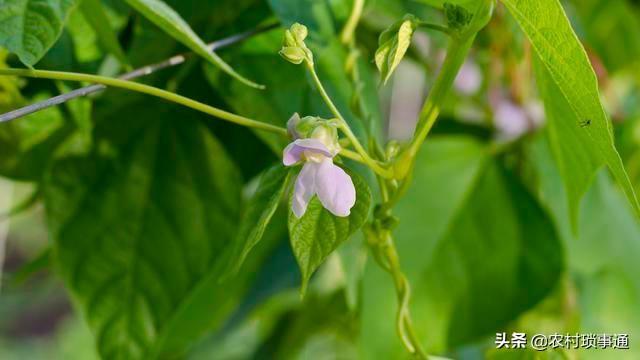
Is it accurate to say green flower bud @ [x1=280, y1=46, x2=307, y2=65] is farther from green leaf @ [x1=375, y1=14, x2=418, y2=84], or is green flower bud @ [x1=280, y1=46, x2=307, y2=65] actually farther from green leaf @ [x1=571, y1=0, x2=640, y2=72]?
green leaf @ [x1=571, y1=0, x2=640, y2=72]

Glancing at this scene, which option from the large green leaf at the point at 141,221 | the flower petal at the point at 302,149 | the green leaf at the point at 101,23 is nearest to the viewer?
the flower petal at the point at 302,149

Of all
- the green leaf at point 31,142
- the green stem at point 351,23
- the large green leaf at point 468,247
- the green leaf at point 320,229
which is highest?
the green leaf at point 31,142

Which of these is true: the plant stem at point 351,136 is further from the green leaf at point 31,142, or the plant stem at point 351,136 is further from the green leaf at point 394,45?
the green leaf at point 31,142

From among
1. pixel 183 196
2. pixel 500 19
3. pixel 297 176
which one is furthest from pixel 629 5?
pixel 297 176

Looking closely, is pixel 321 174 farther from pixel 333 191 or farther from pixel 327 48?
pixel 327 48

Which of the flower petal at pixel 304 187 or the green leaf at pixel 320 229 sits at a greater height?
the flower petal at pixel 304 187

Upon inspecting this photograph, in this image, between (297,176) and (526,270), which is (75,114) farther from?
(526,270)

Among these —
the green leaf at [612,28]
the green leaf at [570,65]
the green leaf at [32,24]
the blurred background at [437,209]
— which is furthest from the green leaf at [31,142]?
the green leaf at [612,28]
